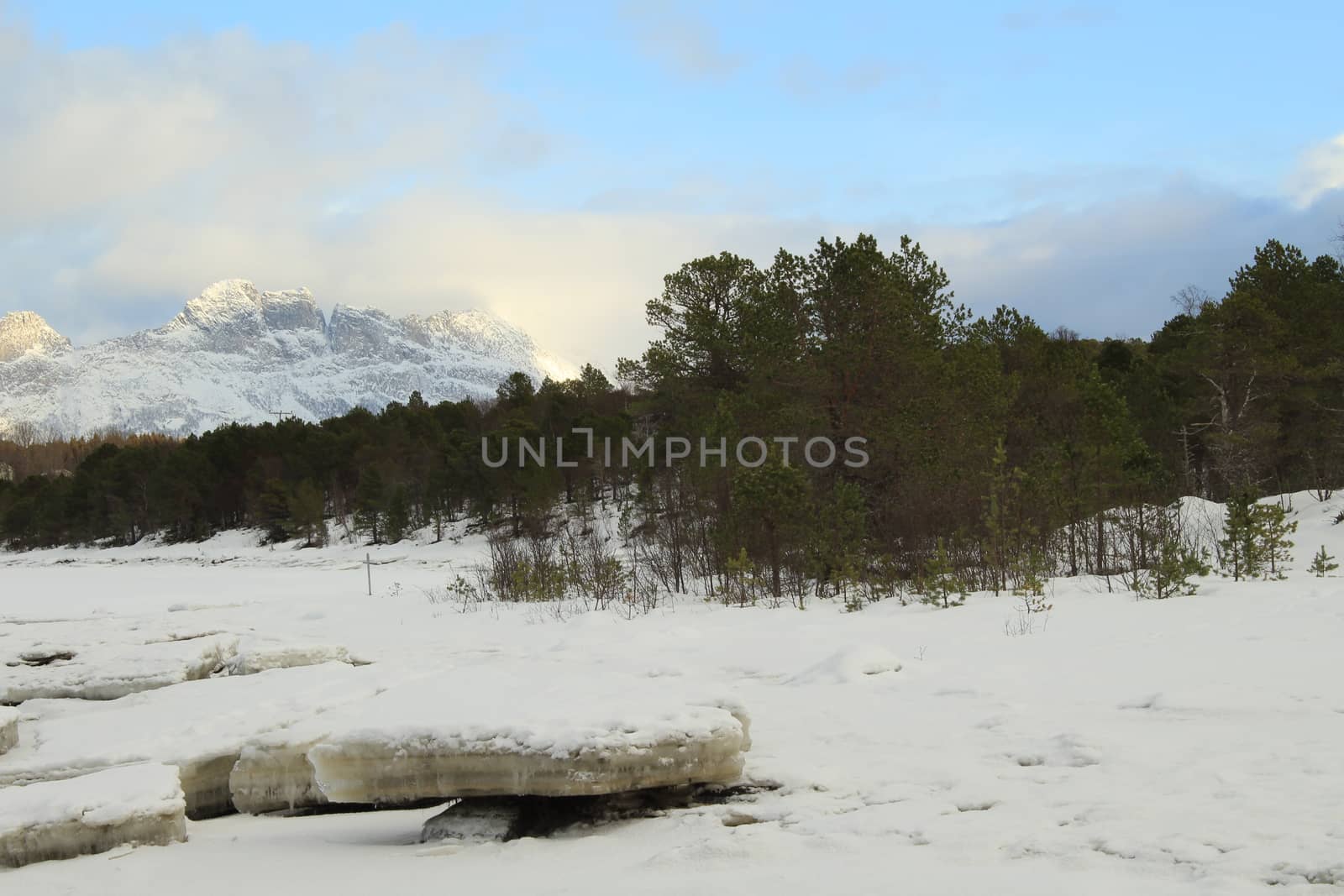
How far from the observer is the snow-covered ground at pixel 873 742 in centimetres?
326

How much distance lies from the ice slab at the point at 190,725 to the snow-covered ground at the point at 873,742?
3 cm

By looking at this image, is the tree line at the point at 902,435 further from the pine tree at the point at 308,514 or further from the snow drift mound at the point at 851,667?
the snow drift mound at the point at 851,667

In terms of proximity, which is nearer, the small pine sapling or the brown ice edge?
the brown ice edge

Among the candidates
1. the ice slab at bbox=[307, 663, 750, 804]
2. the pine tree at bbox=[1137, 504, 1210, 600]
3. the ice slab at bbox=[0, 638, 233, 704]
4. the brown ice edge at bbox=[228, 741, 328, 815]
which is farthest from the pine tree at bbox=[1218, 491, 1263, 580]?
the ice slab at bbox=[0, 638, 233, 704]

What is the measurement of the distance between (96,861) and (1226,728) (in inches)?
198

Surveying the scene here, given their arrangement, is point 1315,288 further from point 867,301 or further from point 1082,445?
point 867,301

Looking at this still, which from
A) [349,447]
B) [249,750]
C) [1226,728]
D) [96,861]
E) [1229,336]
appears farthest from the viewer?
[349,447]

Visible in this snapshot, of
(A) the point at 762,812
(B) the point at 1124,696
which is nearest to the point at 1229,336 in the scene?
(B) the point at 1124,696

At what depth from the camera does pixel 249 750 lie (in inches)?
195

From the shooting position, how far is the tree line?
13.8 metres

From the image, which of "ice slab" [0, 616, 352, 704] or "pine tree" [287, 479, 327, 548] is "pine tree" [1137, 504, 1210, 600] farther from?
"pine tree" [287, 479, 327, 548]

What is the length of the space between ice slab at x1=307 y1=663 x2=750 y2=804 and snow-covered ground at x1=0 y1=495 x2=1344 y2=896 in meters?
0.15

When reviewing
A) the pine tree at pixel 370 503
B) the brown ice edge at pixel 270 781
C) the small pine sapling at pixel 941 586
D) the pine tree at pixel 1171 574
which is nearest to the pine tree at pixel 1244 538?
the pine tree at pixel 1171 574

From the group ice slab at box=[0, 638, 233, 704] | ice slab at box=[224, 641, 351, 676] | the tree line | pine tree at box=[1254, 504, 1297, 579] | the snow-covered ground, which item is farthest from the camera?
the tree line
